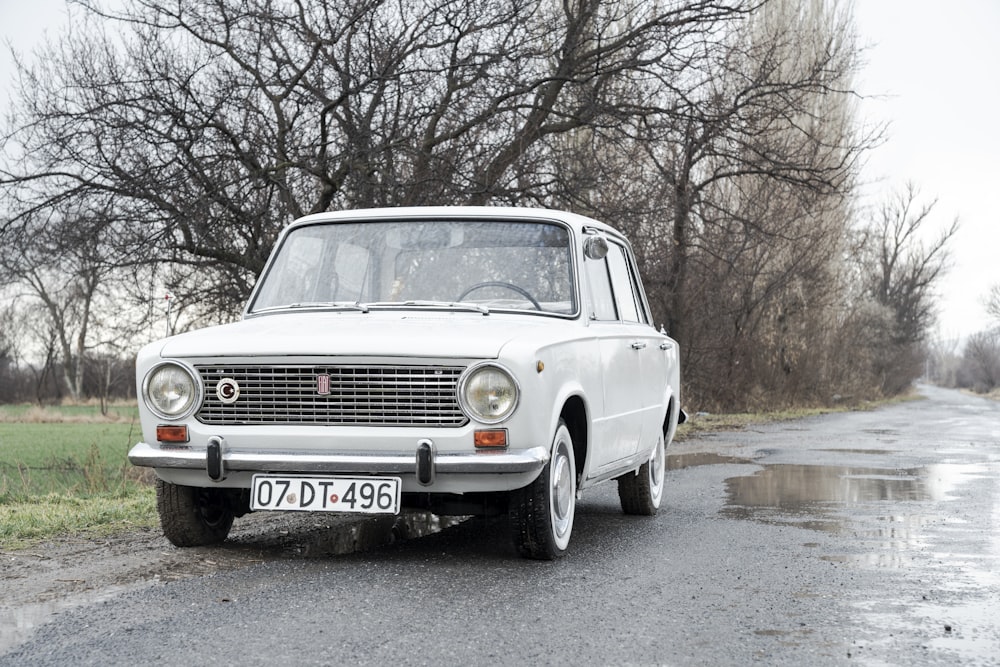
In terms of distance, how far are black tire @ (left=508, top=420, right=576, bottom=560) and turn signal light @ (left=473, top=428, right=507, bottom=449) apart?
0.96ft

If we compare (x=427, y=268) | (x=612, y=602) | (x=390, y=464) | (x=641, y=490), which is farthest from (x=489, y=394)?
(x=641, y=490)

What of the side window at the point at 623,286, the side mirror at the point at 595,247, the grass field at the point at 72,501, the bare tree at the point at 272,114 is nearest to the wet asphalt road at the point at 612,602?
the side window at the point at 623,286

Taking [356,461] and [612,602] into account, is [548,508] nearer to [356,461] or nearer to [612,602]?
[612,602]

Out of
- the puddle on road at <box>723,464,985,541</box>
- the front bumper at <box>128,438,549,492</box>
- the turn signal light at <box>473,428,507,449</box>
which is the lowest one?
the puddle on road at <box>723,464,985,541</box>

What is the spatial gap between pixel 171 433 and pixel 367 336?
1.10 meters

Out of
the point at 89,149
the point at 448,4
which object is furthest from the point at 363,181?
the point at 89,149

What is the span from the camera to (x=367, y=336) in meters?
5.47

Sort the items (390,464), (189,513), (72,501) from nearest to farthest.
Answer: (390,464) → (189,513) → (72,501)

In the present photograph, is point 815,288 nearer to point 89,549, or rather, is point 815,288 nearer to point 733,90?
point 733,90

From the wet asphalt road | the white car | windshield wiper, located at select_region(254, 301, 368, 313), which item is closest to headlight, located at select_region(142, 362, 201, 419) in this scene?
the white car

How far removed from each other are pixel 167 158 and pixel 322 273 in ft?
22.3

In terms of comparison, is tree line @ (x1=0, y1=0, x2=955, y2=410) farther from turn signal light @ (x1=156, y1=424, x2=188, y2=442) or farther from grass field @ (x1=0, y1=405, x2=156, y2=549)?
turn signal light @ (x1=156, y1=424, x2=188, y2=442)

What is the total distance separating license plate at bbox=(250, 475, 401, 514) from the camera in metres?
5.21

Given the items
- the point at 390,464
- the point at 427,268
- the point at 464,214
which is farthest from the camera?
the point at 464,214
